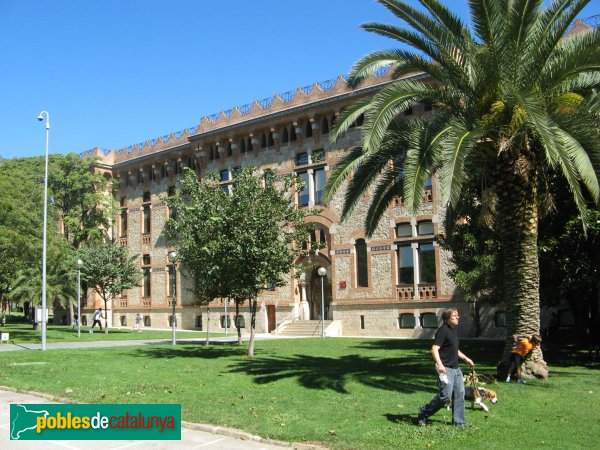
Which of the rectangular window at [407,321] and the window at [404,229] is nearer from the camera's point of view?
the rectangular window at [407,321]

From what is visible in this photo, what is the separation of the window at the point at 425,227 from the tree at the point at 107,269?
19.1 m

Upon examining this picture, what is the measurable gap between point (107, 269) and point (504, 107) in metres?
30.7

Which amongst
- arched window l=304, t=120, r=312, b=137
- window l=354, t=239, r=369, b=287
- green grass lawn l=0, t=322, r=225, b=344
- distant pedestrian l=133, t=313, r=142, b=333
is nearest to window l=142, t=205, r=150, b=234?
distant pedestrian l=133, t=313, r=142, b=333

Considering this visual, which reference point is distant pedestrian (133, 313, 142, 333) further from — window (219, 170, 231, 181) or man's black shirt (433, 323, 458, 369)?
man's black shirt (433, 323, 458, 369)

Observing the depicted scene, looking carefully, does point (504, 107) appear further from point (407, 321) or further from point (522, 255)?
point (407, 321)

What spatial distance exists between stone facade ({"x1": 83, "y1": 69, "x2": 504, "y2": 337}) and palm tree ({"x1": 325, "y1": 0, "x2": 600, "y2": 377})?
15829 mm

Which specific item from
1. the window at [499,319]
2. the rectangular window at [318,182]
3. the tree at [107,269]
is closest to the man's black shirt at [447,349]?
the window at [499,319]

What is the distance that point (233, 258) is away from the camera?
62.2ft

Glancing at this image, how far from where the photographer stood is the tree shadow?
12906 mm

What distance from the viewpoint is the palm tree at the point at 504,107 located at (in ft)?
39.7

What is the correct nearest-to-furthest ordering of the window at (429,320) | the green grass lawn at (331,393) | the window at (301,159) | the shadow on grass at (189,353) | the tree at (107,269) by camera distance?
1. the green grass lawn at (331,393)
2. the shadow on grass at (189,353)
3. the window at (429,320)
4. the window at (301,159)
5. the tree at (107,269)

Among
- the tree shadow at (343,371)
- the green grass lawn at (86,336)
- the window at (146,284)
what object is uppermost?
the window at (146,284)

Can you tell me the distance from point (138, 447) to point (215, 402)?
3.37m

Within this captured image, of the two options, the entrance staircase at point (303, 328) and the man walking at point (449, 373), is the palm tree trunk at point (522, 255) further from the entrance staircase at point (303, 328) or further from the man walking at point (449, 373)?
the entrance staircase at point (303, 328)
